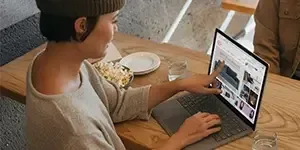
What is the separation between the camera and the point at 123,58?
5.80 feet

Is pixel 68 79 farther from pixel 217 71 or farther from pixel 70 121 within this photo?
pixel 217 71

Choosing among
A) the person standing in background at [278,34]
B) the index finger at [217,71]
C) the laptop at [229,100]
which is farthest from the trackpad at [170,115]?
the person standing in background at [278,34]

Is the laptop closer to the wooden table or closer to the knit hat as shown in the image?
the wooden table

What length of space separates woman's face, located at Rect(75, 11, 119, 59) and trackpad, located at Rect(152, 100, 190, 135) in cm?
33

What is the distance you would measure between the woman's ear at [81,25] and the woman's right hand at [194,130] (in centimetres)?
37

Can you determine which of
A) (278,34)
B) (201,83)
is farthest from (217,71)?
(278,34)

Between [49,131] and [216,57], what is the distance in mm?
541

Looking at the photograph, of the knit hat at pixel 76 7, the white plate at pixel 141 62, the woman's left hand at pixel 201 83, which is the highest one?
the knit hat at pixel 76 7

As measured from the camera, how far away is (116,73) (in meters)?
1.62

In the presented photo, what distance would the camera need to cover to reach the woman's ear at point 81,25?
1195 mm

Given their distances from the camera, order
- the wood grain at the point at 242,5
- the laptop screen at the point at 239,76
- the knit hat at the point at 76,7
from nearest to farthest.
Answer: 1. the knit hat at the point at 76,7
2. the laptop screen at the point at 239,76
3. the wood grain at the point at 242,5

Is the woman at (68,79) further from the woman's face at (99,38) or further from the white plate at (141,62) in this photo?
the white plate at (141,62)

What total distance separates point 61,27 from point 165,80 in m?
0.54

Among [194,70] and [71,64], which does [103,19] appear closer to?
[71,64]
